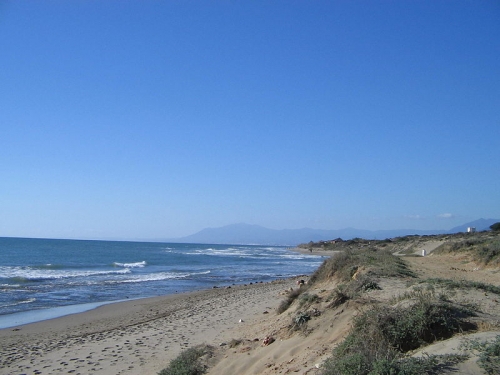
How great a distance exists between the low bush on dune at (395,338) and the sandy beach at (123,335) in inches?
190

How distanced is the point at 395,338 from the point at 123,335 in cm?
928

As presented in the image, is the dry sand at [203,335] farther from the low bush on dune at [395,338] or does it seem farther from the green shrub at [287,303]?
the green shrub at [287,303]

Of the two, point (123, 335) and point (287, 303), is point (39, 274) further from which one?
point (287, 303)

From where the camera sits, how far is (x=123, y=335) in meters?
13.0

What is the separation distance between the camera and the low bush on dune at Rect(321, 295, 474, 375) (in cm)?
495

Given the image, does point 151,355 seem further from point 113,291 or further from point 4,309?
point 113,291

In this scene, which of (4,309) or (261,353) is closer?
(261,353)

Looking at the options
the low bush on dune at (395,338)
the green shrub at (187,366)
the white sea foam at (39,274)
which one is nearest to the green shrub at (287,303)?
the green shrub at (187,366)

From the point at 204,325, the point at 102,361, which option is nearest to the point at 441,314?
the point at 102,361

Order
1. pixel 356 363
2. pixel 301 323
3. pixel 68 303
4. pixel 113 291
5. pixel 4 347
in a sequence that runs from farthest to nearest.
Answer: pixel 113 291, pixel 68 303, pixel 4 347, pixel 301 323, pixel 356 363

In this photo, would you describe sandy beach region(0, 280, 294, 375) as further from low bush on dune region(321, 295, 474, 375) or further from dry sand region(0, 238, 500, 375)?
low bush on dune region(321, 295, 474, 375)

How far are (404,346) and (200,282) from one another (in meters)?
25.4

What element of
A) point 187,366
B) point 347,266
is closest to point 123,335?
point 187,366

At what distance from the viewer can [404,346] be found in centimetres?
600
